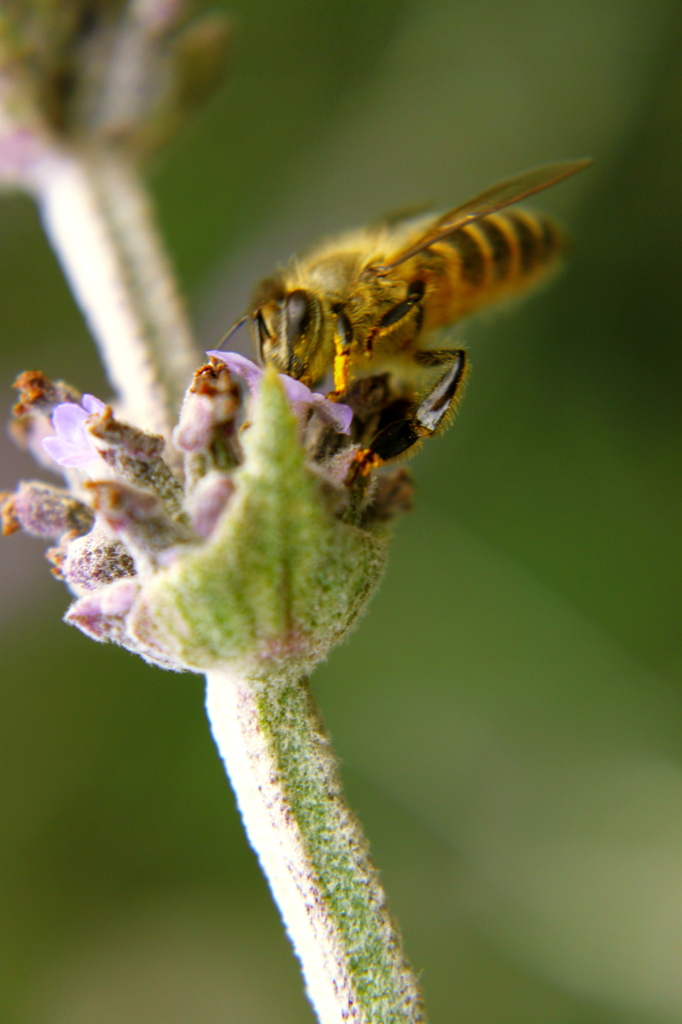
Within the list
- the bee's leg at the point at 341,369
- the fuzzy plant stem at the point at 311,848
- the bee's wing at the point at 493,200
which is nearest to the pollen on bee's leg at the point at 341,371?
the bee's leg at the point at 341,369

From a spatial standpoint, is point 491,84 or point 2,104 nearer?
point 2,104

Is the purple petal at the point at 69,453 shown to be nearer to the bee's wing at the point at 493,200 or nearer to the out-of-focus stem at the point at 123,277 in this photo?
the out-of-focus stem at the point at 123,277

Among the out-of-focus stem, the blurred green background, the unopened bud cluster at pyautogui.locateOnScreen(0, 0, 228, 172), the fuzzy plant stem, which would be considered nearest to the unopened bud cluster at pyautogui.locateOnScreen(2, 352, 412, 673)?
the fuzzy plant stem

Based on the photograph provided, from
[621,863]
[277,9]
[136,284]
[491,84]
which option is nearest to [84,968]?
[621,863]

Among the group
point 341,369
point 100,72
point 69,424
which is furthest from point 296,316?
point 100,72

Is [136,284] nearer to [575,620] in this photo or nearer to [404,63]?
[575,620]

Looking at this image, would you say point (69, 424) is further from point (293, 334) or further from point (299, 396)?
point (293, 334)
